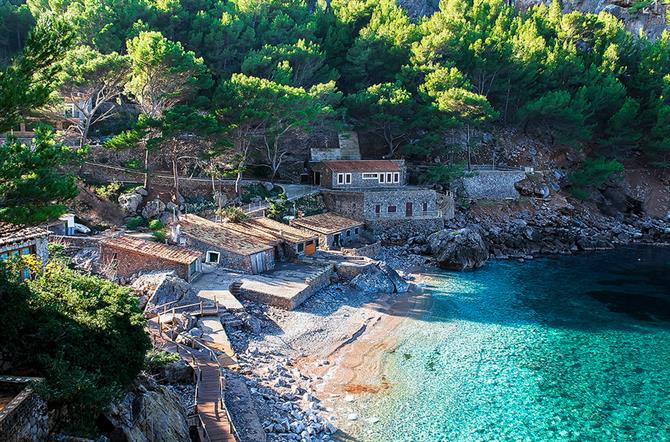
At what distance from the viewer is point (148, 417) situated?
14.0 m

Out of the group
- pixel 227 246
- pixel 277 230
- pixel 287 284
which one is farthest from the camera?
pixel 277 230

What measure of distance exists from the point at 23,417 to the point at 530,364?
2140cm

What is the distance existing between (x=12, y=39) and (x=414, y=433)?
170ft

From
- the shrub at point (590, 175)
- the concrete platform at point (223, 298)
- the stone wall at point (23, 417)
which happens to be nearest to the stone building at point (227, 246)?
the concrete platform at point (223, 298)

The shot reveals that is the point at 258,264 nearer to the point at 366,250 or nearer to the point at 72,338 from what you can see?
the point at 366,250

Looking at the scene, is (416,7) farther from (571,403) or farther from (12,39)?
(571,403)

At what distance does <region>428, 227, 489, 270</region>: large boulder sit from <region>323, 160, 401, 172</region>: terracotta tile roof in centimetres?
885

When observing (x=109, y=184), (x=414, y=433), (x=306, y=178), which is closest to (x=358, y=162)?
(x=306, y=178)

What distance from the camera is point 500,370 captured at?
81.1 ft

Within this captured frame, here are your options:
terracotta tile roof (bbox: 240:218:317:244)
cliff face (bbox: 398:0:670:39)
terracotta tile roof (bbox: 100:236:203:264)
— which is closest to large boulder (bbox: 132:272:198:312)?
terracotta tile roof (bbox: 100:236:203:264)

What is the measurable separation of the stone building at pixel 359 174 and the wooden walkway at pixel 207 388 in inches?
1066

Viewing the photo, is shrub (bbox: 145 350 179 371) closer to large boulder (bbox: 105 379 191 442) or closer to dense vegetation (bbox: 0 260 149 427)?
large boulder (bbox: 105 379 191 442)

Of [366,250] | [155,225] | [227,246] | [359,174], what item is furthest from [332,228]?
[155,225]

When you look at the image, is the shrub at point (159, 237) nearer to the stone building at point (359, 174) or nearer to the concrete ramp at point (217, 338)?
the concrete ramp at point (217, 338)
